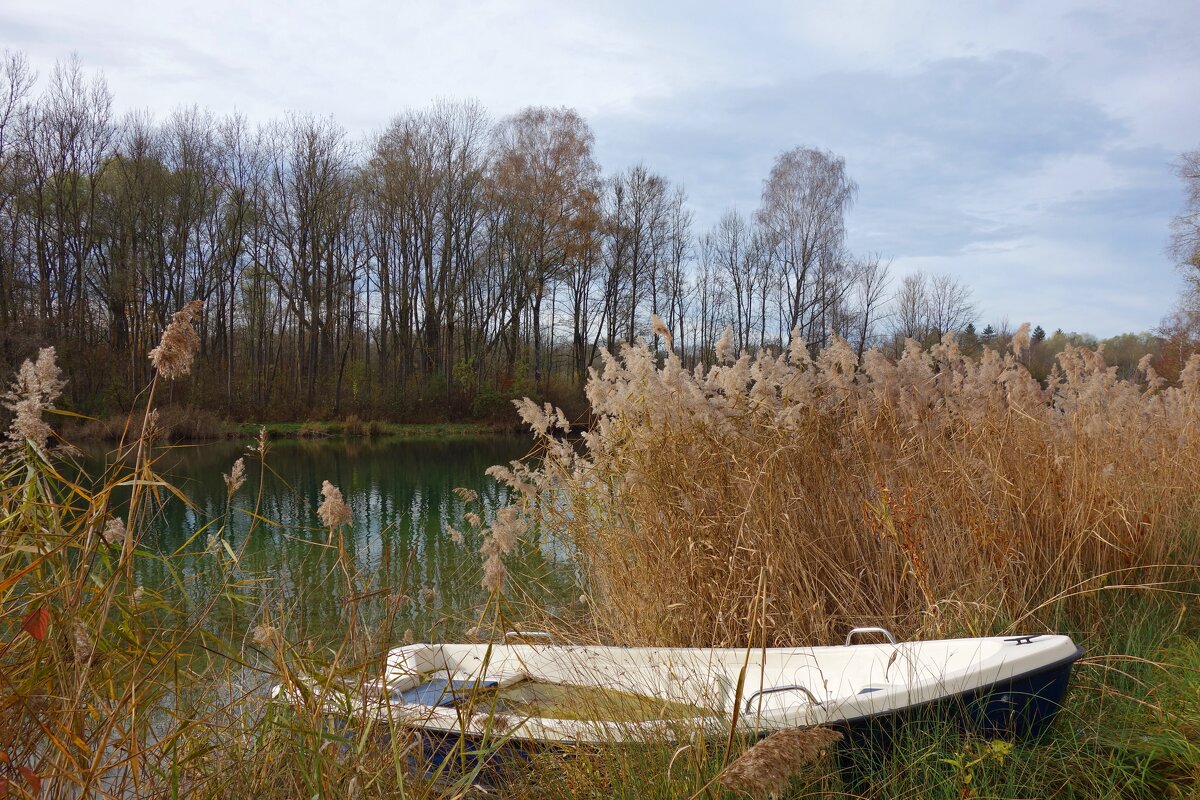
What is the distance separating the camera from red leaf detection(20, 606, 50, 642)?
161 centimetres

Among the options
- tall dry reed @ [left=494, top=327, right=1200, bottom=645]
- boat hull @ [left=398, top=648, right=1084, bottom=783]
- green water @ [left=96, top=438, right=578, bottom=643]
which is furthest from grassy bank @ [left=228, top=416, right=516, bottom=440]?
boat hull @ [left=398, top=648, right=1084, bottom=783]

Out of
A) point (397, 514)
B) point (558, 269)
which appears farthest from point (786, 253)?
point (397, 514)

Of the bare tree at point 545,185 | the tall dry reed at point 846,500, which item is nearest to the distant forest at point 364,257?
the bare tree at point 545,185

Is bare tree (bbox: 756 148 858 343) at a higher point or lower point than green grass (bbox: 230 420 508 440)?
higher

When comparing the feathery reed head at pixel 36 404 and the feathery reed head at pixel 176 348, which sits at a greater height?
the feathery reed head at pixel 176 348

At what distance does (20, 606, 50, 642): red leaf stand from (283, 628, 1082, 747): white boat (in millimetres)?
692

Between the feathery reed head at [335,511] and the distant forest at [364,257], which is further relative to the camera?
the distant forest at [364,257]

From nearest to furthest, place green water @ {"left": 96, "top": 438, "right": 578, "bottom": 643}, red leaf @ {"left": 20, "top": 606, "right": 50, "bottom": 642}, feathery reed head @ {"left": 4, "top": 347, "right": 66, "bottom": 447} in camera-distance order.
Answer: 1. red leaf @ {"left": 20, "top": 606, "right": 50, "bottom": 642}
2. feathery reed head @ {"left": 4, "top": 347, "right": 66, "bottom": 447}
3. green water @ {"left": 96, "top": 438, "right": 578, "bottom": 643}

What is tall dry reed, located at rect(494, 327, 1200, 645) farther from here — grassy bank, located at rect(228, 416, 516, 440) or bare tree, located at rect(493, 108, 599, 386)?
bare tree, located at rect(493, 108, 599, 386)

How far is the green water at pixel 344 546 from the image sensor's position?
114 inches

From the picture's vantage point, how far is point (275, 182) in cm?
3253

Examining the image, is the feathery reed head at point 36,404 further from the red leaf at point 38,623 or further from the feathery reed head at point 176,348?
the red leaf at point 38,623

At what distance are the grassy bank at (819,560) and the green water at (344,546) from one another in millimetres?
156

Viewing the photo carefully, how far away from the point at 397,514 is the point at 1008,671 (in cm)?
1020
